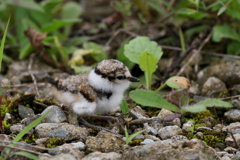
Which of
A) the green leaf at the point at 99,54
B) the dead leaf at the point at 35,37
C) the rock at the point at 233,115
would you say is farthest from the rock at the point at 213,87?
the dead leaf at the point at 35,37

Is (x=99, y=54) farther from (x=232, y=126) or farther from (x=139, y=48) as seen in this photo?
(x=232, y=126)

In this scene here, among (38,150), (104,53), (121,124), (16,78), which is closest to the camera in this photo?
(38,150)

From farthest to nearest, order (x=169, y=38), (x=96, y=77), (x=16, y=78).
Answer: (x=169, y=38) → (x=16, y=78) → (x=96, y=77)

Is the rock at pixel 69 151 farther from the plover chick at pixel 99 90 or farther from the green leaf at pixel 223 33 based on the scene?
the green leaf at pixel 223 33

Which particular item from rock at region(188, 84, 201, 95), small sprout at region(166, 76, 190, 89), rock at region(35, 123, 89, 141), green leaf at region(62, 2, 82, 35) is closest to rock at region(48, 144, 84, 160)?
rock at region(35, 123, 89, 141)

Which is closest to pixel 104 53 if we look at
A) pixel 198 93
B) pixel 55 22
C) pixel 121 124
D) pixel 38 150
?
pixel 55 22

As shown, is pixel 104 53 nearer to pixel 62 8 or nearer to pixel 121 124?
pixel 62 8
